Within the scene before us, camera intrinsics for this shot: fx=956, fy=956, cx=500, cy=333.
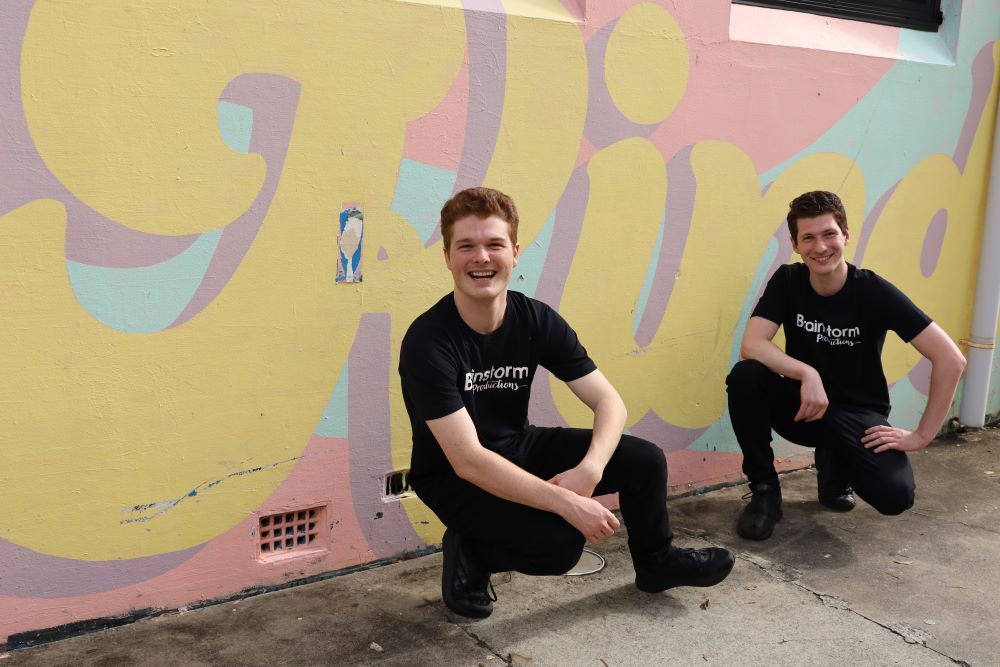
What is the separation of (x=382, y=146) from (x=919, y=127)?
119 inches

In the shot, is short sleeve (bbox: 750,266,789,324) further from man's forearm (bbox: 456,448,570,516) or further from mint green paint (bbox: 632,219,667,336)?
man's forearm (bbox: 456,448,570,516)

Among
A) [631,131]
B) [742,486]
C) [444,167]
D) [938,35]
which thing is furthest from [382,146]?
[938,35]

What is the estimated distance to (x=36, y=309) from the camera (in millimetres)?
2756

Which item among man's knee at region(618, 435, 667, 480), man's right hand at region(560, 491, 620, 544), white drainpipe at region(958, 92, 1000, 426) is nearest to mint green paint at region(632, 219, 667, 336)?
man's knee at region(618, 435, 667, 480)

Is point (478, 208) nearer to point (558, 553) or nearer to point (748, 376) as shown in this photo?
point (558, 553)

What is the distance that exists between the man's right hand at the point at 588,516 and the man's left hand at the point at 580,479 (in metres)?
0.08

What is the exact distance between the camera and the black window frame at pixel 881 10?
15.1 ft

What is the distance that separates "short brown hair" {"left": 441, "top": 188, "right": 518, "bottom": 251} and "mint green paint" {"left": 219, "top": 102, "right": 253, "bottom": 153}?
67 cm

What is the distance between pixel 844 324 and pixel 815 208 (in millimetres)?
501

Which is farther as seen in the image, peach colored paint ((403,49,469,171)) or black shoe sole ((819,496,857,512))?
black shoe sole ((819,496,857,512))

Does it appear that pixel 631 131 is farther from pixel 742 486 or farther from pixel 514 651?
Answer: pixel 514 651

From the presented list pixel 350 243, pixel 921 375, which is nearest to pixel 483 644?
pixel 350 243

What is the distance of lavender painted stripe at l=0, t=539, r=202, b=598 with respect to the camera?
111 inches

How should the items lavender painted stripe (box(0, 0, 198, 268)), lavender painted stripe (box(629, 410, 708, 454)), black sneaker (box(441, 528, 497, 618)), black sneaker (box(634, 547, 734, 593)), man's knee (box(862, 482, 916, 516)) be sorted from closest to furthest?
1. lavender painted stripe (box(0, 0, 198, 268))
2. black sneaker (box(441, 528, 497, 618))
3. black sneaker (box(634, 547, 734, 593))
4. man's knee (box(862, 482, 916, 516))
5. lavender painted stripe (box(629, 410, 708, 454))
